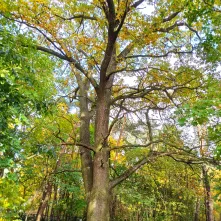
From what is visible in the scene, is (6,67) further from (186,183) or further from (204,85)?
(186,183)

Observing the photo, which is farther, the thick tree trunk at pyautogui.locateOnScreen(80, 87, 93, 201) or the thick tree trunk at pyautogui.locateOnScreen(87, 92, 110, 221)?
the thick tree trunk at pyautogui.locateOnScreen(80, 87, 93, 201)

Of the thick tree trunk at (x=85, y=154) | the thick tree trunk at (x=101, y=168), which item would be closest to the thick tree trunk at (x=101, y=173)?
the thick tree trunk at (x=101, y=168)

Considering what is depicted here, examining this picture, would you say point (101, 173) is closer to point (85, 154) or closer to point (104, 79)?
point (85, 154)

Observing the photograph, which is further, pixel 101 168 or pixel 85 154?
pixel 85 154

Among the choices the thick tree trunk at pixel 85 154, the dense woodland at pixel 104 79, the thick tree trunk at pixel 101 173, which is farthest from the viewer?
the thick tree trunk at pixel 85 154

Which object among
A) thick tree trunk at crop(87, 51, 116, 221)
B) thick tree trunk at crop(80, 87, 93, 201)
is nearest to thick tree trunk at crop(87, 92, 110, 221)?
thick tree trunk at crop(87, 51, 116, 221)

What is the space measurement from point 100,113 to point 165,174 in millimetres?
5032

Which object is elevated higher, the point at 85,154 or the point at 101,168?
the point at 85,154

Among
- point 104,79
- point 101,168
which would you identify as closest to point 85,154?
point 101,168

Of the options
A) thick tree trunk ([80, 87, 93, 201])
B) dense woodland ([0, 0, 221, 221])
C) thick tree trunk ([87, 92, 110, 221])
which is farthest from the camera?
thick tree trunk ([80, 87, 93, 201])

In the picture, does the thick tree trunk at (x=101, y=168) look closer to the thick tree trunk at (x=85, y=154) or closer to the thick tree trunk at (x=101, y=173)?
the thick tree trunk at (x=101, y=173)

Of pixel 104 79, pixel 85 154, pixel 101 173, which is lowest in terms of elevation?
pixel 101 173

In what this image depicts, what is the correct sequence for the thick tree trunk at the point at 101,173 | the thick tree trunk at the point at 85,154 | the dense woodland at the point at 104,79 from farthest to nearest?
the thick tree trunk at the point at 85,154 → the thick tree trunk at the point at 101,173 → the dense woodland at the point at 104,79

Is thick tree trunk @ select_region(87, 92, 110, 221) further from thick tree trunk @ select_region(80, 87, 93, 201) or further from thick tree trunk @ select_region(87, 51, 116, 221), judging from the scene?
thick tree trunk @ select_region(80, 87, 93, 201)
